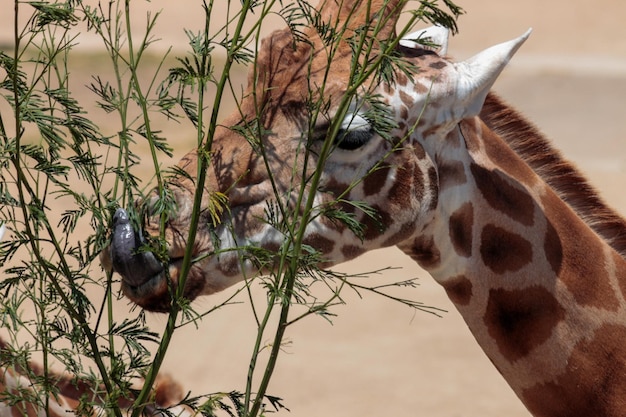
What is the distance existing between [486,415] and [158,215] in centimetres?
560

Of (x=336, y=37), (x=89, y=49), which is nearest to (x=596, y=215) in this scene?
(x=336, y=37)

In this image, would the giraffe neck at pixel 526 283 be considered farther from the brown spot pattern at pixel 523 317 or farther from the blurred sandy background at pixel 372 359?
the blurred sandy background at pixel 372 359

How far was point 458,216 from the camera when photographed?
4.12 metres

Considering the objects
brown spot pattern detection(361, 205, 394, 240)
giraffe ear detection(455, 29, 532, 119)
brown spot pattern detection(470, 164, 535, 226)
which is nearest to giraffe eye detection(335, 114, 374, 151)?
brown spot pattern detection(361, 205, 394, 240)

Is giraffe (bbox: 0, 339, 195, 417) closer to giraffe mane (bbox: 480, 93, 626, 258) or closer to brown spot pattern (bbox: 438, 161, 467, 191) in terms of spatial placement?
brown spot pattern (bbox: 438, 161, 467, 191)

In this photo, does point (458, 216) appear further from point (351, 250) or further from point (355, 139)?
point (355, 139)

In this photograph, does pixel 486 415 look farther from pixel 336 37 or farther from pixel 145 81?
pixel 145 81

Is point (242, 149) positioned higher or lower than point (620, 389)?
higher

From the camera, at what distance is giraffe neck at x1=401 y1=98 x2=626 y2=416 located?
13.4ft

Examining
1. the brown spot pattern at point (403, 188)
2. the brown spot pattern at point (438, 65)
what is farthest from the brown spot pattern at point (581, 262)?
the brown spot pattern at point (438, 65)

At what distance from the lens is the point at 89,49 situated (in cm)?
1834

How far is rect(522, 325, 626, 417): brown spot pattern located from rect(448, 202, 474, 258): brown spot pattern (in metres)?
0.56

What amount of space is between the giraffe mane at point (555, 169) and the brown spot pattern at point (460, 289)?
64 cm

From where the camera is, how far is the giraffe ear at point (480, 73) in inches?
155
